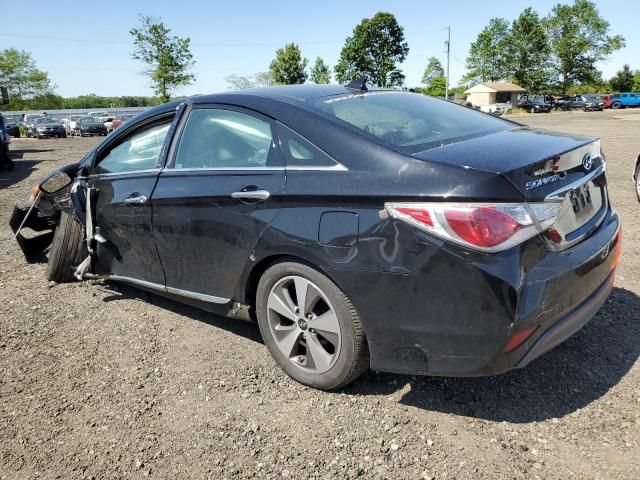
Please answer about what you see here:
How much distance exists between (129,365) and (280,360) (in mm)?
1050

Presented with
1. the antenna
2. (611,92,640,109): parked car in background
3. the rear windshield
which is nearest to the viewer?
the rear windshield

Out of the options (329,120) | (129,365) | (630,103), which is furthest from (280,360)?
(630,103)

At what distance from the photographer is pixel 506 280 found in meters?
2.06

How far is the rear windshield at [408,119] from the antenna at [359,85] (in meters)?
0.10

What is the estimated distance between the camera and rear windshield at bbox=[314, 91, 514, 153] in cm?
A: 261

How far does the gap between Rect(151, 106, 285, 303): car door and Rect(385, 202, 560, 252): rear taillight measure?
2.84ft

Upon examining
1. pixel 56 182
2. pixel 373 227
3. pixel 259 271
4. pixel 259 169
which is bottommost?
pixel 259 271

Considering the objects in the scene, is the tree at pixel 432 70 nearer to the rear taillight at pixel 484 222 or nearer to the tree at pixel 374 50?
the tree at pixel 374 50

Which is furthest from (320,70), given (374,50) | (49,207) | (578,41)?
(49,207)

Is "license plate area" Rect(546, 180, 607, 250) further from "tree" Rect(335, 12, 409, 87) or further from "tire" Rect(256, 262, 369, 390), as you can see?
"tree" Rect(335, 12, 409, 87)

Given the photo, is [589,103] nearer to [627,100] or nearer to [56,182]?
[627,100]

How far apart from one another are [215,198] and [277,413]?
4.11 ft

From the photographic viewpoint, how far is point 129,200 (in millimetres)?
3574

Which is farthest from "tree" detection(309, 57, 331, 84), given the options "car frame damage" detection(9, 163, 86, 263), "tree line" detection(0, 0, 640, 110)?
"car frame damage" detection(9, 163, 86, 263)
